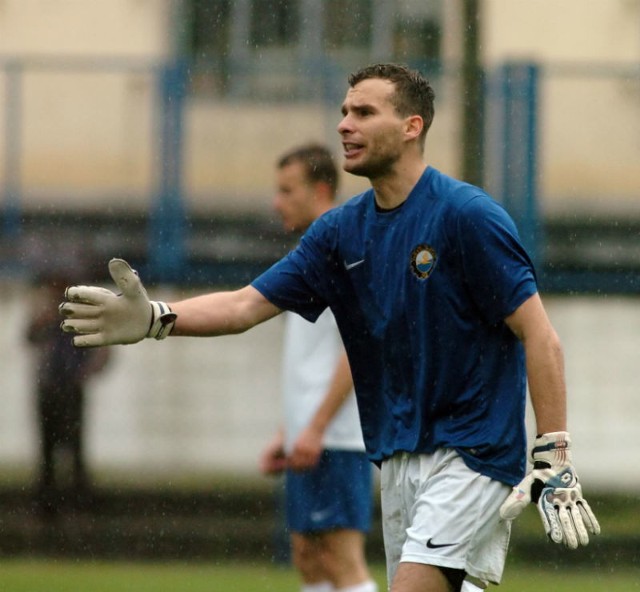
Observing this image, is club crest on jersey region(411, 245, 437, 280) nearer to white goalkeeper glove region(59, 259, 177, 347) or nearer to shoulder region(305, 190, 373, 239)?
shoulder region(305, 190, 373, 239)

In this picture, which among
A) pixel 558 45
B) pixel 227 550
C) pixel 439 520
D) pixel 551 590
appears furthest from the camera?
pixel 558 45

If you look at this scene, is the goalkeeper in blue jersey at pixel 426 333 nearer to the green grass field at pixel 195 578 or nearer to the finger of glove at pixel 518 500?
the finger of glove at pixel 518 500

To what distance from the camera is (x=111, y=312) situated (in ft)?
16.3

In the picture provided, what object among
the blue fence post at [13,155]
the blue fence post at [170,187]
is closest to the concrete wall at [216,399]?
the blue fence post at [170,187]

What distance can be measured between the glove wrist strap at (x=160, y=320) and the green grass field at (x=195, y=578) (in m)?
4.60

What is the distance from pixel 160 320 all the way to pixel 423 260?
2.72 feet

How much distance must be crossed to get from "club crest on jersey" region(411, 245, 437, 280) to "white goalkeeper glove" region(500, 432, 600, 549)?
57 centimetres

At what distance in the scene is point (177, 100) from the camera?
39.4 feet

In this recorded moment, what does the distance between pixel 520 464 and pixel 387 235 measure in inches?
30.1

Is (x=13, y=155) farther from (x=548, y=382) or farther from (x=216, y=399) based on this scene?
(x=548, y=382)

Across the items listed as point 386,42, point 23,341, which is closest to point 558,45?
point 386,42

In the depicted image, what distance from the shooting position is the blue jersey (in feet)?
15.5

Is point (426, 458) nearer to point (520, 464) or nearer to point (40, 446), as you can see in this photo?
point (520, 464)

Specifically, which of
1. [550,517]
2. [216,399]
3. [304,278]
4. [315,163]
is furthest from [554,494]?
[216,399]
